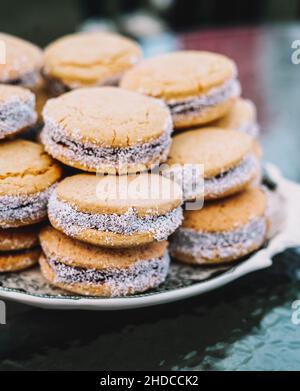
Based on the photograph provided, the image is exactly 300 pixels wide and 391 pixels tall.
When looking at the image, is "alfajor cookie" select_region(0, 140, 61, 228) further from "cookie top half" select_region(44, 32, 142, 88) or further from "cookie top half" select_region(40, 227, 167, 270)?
"cookie top half" select_region(44, 32, 142, 88)

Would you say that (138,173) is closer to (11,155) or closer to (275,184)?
(11,155)

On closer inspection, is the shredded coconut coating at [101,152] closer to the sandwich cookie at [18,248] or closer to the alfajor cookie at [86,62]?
the sandwich cookie at [18,248]

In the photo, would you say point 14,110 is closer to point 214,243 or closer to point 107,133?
point 107,133

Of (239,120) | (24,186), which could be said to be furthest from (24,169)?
(239,120)

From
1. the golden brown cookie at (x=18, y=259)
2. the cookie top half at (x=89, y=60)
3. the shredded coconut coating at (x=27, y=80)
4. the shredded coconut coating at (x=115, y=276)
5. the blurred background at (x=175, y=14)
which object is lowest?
the blurred background at (x=175, y=14)

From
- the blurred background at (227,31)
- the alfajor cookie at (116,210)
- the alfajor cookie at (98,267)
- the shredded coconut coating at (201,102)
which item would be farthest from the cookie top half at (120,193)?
the blurred background at (227,31)
